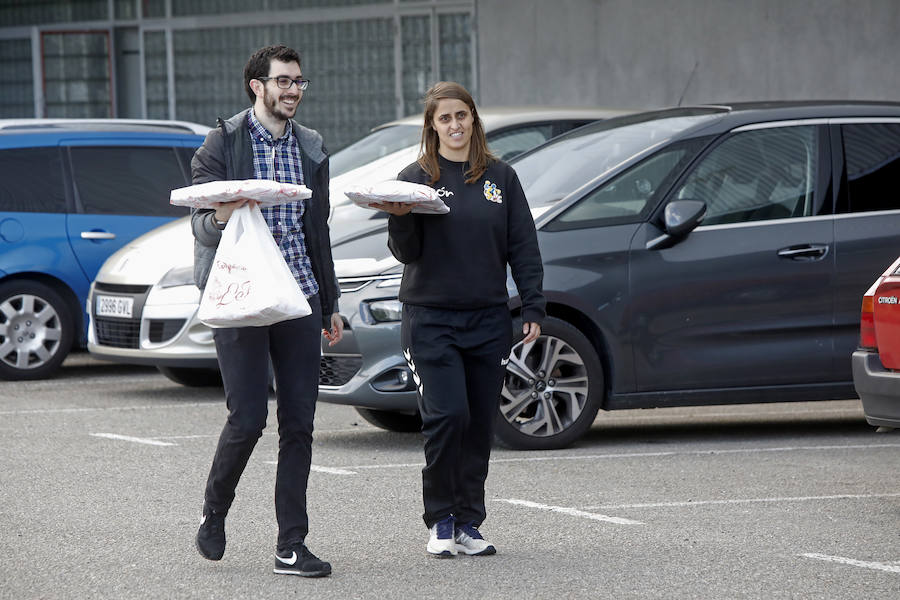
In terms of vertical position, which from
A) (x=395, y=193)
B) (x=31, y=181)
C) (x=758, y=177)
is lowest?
(x=395, y=193)

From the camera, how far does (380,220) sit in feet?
31.8

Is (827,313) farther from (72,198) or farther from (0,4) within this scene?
(0,4)

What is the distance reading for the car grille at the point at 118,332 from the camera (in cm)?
1058

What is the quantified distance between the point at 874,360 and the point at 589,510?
1.33 meters

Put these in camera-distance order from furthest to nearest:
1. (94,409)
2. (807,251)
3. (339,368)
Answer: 1. (94,409)
2. (807,251)
3. (339,368)

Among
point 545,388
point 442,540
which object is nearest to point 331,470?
point 545,388

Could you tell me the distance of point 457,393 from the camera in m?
5.89

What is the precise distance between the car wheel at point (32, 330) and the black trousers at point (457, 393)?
613 centimetres

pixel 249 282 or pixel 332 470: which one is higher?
pixel 249 282

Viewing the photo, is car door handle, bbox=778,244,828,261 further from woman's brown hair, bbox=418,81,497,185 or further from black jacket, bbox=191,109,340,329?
black jacket, bbox=191,109,340,329

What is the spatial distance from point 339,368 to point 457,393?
2.57m

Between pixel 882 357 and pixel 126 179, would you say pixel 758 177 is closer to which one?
pixel 882 357

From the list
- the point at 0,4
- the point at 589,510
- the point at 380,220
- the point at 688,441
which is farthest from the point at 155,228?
the point at 0,4

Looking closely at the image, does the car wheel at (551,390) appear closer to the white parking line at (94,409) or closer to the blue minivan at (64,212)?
the white parking line at (94,409)
